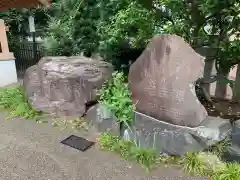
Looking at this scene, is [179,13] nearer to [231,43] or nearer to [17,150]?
[231,43]

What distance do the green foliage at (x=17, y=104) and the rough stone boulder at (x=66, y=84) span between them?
166 mm

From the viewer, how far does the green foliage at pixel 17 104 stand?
4.95 metres

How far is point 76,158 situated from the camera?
344cm

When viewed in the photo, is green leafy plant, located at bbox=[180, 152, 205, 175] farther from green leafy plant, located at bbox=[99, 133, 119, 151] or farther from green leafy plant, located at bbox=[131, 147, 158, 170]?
green leafy plant, located at bbox=[99, 133, 119, 151]

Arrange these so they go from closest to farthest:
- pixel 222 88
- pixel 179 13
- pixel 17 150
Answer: pixel 17 150, pixel 179 13, pixel 222 88

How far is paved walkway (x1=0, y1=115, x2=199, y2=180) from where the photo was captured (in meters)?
3.06

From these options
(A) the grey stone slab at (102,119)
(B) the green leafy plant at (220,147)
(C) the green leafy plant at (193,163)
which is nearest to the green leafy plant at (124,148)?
(A) the grey stone slab at (102,119)

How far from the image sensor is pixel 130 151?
3.46 m

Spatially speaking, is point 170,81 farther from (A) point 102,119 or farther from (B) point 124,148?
(A) point 102,119

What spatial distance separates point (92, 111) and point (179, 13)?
7.23ft

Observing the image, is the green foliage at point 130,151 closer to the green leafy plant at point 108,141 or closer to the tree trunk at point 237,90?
the green leafy plant at point 108,141

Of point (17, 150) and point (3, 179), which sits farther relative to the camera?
point (17, 150)

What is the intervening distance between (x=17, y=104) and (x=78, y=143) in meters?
2.23

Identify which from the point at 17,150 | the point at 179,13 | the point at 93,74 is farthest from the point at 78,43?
the point at 17,150
